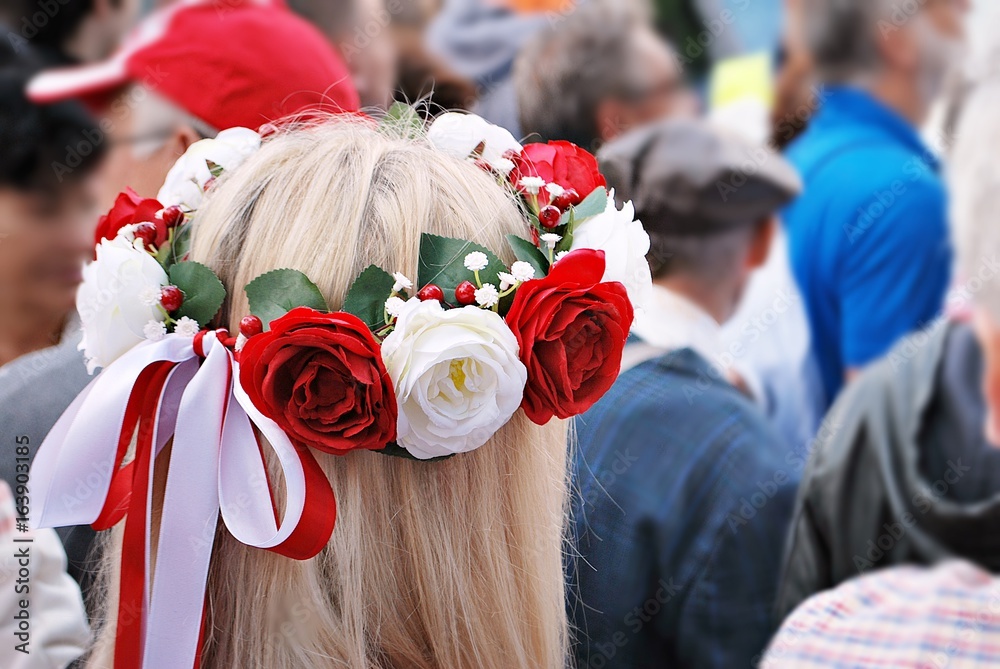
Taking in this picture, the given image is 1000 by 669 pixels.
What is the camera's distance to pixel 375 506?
790 mm

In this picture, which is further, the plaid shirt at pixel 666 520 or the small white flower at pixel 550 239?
the plaid shirt at pixel 666 520

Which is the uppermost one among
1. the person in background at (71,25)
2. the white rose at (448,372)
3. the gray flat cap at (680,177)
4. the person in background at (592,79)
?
the person in background at (71,25)

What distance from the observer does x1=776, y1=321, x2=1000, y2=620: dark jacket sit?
1.98 metres

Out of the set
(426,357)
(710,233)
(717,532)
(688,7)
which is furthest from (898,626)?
(688,7)

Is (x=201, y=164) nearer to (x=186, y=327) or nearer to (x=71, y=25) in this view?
(x=186, y=327)

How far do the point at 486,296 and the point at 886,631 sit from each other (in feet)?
3.18

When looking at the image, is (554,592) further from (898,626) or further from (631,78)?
(631,78)

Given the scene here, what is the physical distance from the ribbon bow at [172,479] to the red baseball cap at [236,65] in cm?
83

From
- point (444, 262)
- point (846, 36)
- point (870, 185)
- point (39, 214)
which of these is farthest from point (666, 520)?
point (846, 36)

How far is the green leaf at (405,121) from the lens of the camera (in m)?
0.94

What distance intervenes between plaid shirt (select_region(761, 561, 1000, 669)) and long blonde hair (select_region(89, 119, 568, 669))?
24.1 inches

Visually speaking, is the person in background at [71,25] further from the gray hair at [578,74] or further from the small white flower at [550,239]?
the small white flower at [550,239]

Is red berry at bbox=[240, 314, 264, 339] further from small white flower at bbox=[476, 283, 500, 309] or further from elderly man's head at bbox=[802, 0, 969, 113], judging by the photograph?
elderly man's head at bbox=[802, 0, 969, 113]

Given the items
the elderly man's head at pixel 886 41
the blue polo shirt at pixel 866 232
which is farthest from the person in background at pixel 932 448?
the elderly man's head at pixel 886 41
